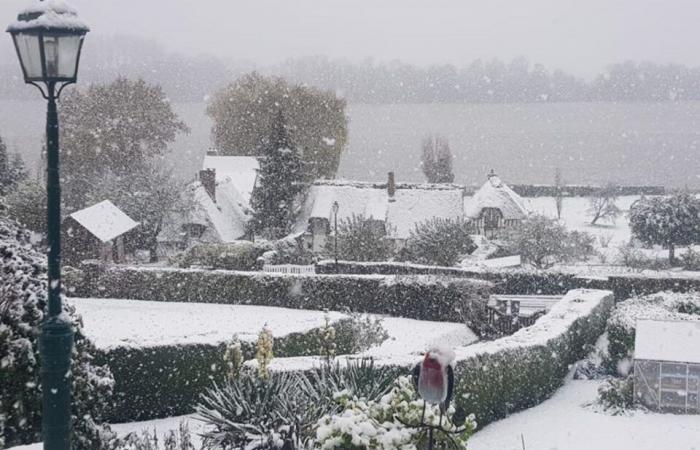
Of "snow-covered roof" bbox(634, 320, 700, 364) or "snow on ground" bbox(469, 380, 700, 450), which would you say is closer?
"snow on ground" bbox(469, 380, 700, 450)

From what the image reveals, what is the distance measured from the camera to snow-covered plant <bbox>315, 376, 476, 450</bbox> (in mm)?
6574

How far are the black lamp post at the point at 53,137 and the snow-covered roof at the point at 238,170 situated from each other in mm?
46563

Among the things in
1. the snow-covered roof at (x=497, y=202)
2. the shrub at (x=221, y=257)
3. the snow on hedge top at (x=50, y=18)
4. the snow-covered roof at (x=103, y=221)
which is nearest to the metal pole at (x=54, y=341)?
the snow on hedge top at (x=50, y=18)

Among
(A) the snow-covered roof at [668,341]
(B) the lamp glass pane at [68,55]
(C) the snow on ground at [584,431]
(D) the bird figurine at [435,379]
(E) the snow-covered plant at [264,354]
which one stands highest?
(B) the lamp glass pane at [68,55]

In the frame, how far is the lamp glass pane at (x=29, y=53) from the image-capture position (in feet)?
20.1

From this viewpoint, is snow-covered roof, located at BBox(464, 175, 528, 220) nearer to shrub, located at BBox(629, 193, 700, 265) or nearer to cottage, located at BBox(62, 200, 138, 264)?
shrub, located at BBox(629, 193, 700, 265)

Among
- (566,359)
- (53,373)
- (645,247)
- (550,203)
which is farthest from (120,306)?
(550,203)

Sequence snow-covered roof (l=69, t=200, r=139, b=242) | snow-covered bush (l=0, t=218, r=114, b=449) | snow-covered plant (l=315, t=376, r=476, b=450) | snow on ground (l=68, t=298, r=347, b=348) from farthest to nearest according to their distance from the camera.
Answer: snow-covered roof (l=69, t=200, r=139, b=242) < snow on ground (l=68, t=298, r=347, b=348) < snow-covered bush (l=0, t=218, r=114, b=449) < snow-covered plant (l=315, t=376, r=476, b=450)

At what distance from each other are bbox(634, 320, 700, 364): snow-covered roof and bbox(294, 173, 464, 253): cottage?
28.3 m

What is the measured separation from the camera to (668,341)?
1488 cm

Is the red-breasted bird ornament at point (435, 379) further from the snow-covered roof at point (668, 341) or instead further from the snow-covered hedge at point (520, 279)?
the snow-covered hedge at point (520, 279)

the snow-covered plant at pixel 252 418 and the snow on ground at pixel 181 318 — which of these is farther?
the snow on ground at pixel 181 318

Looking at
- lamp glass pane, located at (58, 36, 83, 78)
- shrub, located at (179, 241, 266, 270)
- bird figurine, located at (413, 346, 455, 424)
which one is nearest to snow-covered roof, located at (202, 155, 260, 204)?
shrub, located at (179, 241, 266, 270)

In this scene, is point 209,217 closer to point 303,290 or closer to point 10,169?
point 303,290
